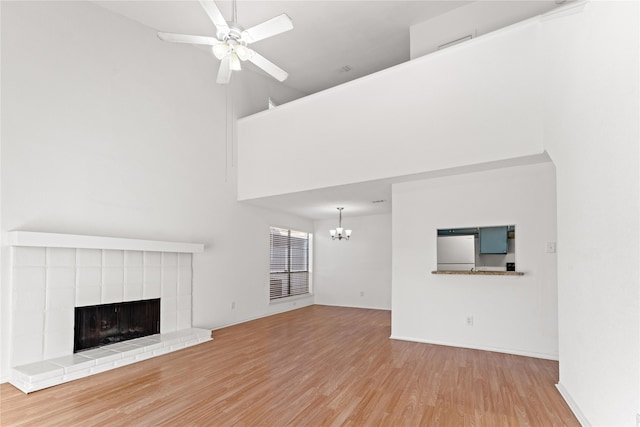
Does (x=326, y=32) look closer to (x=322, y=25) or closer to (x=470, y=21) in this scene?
(x=322, y=25)

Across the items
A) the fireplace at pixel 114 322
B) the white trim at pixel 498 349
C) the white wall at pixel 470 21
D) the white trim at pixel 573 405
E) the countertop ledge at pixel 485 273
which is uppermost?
the white wall at pixel 470 21

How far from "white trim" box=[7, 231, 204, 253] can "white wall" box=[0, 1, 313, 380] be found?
23 cm

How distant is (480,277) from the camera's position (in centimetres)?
463

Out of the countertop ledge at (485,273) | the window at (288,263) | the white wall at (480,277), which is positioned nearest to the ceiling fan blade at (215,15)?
the white wall at (480,277)

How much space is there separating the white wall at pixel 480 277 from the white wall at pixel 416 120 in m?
0.66

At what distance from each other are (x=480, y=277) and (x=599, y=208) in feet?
7.95

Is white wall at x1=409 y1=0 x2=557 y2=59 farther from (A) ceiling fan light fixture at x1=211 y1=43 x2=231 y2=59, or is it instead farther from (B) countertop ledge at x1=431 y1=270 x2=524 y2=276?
(A) ceiling fan light fixture at x1=211 y1=43 x2=231 y2=59

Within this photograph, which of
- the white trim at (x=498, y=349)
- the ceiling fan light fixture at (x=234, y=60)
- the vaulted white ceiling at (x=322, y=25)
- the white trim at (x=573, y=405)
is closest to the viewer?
the white trim at (x=573, y=405)

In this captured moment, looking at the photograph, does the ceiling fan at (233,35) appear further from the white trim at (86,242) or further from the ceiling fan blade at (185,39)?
the white trim at (86,242)

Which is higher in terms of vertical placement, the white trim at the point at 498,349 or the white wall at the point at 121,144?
the white wall at the point at 121,144

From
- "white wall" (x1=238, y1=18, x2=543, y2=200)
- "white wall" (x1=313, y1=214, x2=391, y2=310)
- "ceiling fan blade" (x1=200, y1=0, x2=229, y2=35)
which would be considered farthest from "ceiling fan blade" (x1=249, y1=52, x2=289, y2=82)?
"white wall" (x1=313, y1=214, x2=391, y2=310)

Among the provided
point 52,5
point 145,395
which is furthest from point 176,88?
point 145,395

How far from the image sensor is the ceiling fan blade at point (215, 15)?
2.74m

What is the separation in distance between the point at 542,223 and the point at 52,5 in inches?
258
